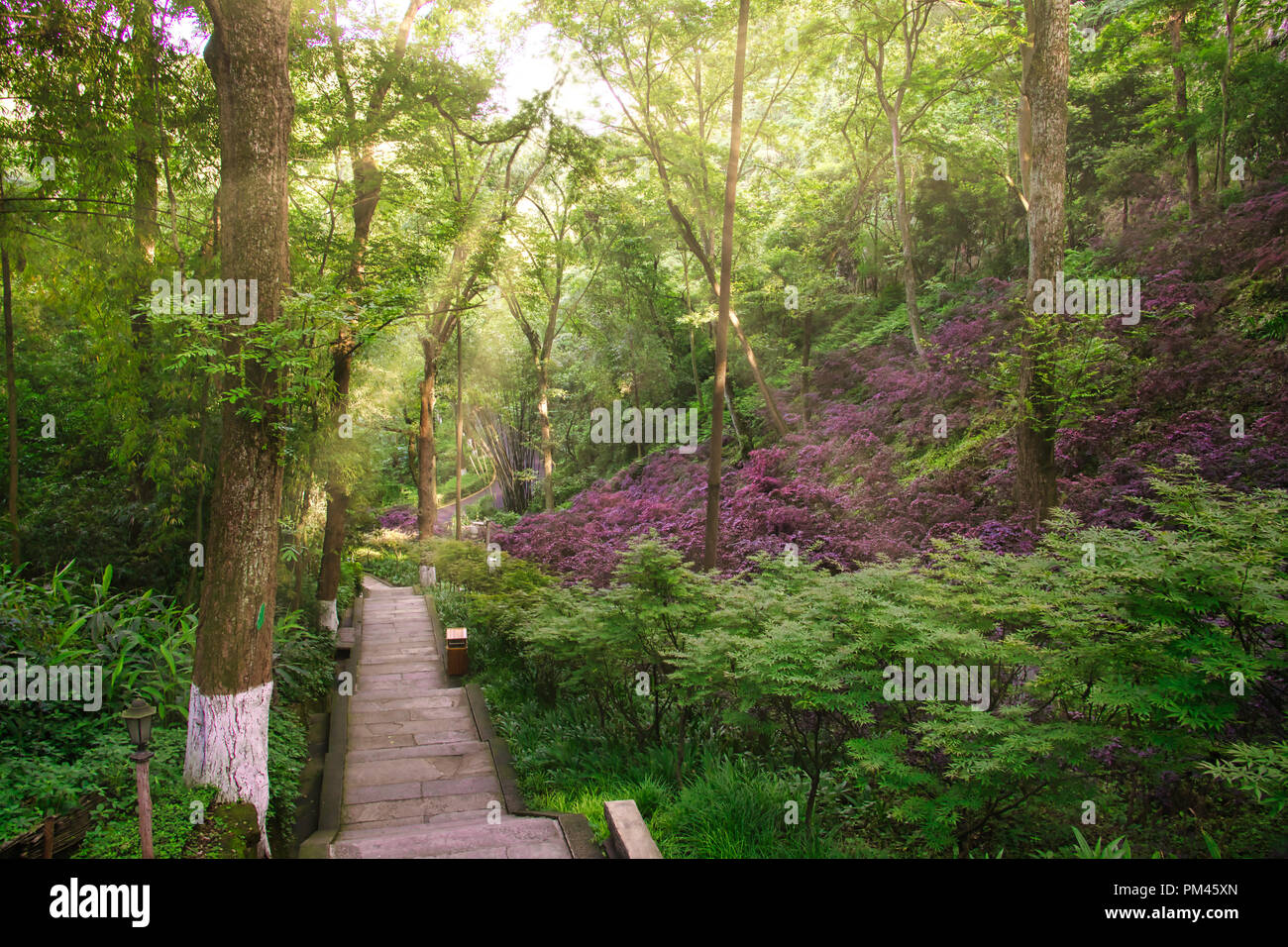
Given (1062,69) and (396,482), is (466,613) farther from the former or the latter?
(396,482)

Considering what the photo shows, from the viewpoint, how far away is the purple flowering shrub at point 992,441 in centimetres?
832

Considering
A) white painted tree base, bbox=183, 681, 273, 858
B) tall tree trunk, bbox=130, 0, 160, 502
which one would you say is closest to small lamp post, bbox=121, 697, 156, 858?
white painted tree base, bbox=183, 681, 273, 858

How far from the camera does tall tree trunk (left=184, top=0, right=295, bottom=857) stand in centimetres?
493

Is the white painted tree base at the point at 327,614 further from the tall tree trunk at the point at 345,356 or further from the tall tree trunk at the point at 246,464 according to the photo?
the tall tree trunk at the point at 246,464

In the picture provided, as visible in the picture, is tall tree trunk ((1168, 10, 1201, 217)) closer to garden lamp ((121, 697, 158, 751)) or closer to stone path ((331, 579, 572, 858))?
stone path ((331, 579, 572, 858))

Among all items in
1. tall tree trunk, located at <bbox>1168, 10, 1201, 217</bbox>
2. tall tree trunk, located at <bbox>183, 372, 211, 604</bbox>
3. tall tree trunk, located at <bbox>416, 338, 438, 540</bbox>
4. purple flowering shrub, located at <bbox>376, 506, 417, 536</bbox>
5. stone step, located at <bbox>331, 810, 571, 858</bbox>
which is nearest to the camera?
stone step, located at <bbox>331, 810, 571, 858</bbox>

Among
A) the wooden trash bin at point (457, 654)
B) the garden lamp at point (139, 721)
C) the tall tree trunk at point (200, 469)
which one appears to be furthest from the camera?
the wooden trash bin at point (457, 654)

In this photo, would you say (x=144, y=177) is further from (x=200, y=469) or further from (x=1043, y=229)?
(x=1043, y=229)

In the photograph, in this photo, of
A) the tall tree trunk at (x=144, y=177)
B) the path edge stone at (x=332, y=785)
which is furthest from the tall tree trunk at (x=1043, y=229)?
the tall tree trunk at (x=144, y=177)

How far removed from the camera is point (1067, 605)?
14.2 feet

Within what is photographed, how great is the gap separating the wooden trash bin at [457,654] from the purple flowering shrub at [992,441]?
2301 millimetres

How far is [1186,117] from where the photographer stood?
14242mm

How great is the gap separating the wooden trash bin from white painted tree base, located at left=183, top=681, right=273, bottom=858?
490cm
